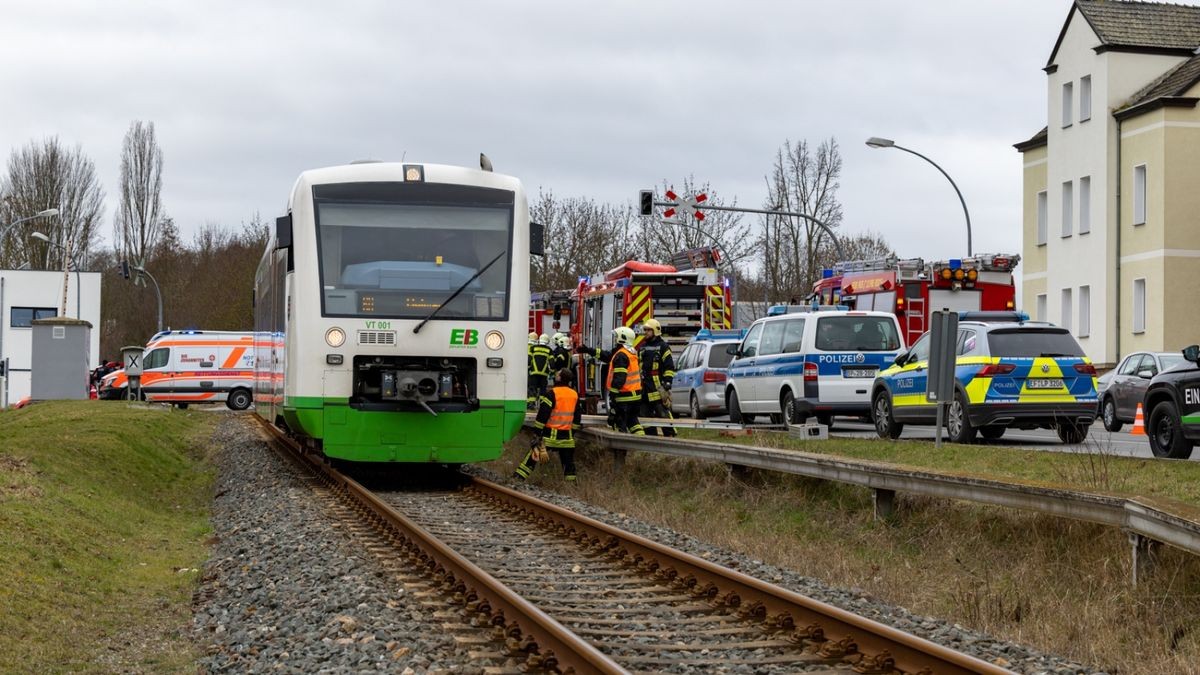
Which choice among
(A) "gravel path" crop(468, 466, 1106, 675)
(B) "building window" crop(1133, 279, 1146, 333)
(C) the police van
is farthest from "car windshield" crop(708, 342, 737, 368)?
(B) "building window" crop(1133, 279, 1146, 333)

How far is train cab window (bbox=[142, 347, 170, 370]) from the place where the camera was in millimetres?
48719

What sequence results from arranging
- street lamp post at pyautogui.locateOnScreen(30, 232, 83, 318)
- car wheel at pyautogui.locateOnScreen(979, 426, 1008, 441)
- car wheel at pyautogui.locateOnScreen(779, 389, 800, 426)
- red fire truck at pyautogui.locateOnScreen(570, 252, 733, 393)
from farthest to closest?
1. street lamp post at pyautogui.locateOnScreen(30, 232, 83, 318)
2. red fire truck at pyautogui.locateOnScreen(570, 252, 733, 393)
3. car wheel at pyautogui.locateOnScreen(779, 389, 800, 426)
4. car wheel at pyautogui.locateOnScreen(979, 426, 1008, 441)

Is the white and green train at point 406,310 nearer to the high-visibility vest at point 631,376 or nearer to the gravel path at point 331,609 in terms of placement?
the gravel path at point 331,609

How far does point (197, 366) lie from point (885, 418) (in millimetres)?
32277

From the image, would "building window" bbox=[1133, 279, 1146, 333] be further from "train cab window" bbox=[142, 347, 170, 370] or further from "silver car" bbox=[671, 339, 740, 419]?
"train cab window" bbox=[142, 347, 170, 370]

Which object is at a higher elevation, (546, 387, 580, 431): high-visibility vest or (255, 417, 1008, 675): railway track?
(546, 387, 580, 431): high-visibility vest

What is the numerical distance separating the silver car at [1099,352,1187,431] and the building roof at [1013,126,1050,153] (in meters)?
20.4

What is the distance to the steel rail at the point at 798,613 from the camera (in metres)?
6.85

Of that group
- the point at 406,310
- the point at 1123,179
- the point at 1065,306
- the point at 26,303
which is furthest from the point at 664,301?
the point at 26,303

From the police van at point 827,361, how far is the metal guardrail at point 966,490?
5.49 meters

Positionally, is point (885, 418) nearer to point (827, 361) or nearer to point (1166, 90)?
point (827, 361)

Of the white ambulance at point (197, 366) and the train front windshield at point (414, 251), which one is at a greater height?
the train front windshield at point (414, 251)

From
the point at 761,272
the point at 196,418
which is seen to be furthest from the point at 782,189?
the point at 196,418

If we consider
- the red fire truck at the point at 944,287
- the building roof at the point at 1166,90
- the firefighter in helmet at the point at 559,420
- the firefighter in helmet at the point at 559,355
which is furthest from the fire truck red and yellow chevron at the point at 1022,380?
the building roof at the point at 1166,90
